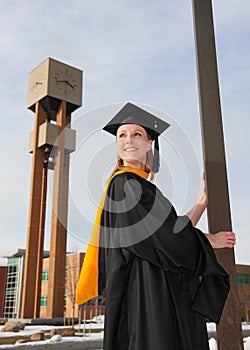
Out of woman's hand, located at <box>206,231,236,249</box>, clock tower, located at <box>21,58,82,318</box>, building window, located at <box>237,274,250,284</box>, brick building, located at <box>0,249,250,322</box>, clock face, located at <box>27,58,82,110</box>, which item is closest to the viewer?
woman's hand, located at <box>206,231,236,249</box>

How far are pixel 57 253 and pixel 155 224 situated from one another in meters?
18.1

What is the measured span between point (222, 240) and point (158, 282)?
1.02 ft

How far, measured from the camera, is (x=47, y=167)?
19.8m

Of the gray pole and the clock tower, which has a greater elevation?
the clock tower

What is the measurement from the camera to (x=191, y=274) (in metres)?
1.65

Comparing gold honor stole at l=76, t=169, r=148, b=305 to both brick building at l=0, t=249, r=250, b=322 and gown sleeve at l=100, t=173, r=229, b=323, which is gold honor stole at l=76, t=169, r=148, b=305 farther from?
brick building at l=0, t=249, r=250, b=322

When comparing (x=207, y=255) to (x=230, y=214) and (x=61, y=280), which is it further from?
(x=61, y=280)

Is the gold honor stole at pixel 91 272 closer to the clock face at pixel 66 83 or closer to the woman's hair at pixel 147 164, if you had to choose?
the woman's hair at pixel 147 164

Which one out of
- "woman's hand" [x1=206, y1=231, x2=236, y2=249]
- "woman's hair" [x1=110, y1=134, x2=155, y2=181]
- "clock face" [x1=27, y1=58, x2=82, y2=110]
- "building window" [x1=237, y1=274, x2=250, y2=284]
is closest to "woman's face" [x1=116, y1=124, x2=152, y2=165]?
"woman's hair" [x1=110, y1=134, x2=155, y2=181]

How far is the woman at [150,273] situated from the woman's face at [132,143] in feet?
0.63

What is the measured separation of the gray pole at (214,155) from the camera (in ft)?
5.23

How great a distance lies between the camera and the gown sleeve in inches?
63.0

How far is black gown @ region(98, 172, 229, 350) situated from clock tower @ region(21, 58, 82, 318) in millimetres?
16479

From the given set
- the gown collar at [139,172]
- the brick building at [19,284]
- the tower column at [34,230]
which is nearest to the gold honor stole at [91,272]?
the gown collar at [139,172]
